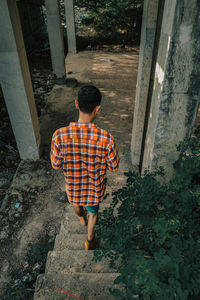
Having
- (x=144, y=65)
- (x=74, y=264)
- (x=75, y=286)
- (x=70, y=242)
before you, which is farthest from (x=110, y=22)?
(x=75, y=286)

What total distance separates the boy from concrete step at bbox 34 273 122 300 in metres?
0.81

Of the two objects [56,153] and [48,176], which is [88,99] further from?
[48,176]

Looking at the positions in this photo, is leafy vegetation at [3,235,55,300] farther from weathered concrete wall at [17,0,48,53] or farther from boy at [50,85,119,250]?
weathered concrete wall at [17,0,48,53]

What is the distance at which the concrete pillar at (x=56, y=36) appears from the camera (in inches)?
276

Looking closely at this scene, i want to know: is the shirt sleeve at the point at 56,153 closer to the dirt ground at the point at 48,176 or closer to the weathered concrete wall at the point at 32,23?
the dirt ground at the point at 48,176

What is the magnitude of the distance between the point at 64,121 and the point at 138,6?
1108 centimetres

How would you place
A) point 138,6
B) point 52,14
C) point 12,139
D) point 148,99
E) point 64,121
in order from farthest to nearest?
point 138,6 < point 52,14 < point 64,121 < point 12,139 < point 148,99

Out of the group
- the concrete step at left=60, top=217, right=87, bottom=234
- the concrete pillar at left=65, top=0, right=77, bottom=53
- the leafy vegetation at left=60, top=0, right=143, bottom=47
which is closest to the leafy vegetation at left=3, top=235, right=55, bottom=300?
the concrete step at left=60, top=217, right=87, bottom=234

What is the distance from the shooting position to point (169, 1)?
1.82 metres

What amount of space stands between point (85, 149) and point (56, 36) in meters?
7.09

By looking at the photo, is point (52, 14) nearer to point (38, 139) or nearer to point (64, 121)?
point (64, 121)

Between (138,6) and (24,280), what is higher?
(138,6)

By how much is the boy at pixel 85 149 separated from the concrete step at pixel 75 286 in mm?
806

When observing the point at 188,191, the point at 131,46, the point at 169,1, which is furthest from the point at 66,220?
the point at 131,46
